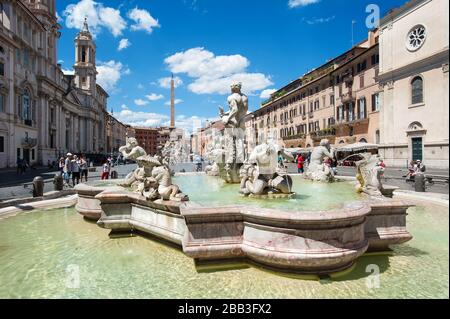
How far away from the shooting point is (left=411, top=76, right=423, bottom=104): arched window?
83.8ft

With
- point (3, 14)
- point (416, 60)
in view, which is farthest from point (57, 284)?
point (3, 14)

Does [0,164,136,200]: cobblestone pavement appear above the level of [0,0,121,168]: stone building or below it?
below

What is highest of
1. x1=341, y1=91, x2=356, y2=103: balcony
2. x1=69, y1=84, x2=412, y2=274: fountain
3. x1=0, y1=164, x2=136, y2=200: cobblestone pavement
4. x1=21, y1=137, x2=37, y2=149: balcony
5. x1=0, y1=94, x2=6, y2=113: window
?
x1=341, y1=91, x2=356, y2=103: balcony

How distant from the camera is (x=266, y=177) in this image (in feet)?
18.3

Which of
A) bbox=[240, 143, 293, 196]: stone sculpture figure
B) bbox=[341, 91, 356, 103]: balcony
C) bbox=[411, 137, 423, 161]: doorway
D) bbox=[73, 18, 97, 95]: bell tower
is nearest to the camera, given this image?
bbox=[240, 143, 293, 196]: stone sculpture figure

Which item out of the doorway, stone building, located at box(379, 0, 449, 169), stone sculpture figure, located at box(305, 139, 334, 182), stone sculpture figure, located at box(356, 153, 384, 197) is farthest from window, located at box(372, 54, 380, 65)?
stone sculpture figure, located at box(356, 153, 384, 197)

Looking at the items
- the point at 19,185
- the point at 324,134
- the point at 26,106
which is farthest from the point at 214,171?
the point at 26,106

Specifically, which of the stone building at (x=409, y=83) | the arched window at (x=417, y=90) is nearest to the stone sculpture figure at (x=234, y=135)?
the stone building at (x=409, y=83)

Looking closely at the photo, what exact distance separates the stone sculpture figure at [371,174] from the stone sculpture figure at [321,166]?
9.15 ft

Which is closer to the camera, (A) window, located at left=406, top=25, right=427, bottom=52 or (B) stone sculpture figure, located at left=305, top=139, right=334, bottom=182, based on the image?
(B) stone sculpture figure, located at left=305, top=139, right=334, bottom=182

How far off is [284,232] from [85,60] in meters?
83.4

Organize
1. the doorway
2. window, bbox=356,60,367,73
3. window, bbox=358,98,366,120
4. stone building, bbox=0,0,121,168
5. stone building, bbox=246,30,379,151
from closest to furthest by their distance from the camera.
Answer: the doorway < stone building, bbox=0,0,121,168 < stone building, bbox=246,30,379,151 < window, bbox=356,60,367,73 < window, bbox=358,98,366,120

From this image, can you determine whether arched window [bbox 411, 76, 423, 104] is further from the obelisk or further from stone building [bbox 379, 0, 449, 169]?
the obelisk

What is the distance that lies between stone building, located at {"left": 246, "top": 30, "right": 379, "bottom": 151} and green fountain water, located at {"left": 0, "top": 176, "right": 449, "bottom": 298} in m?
20.2
